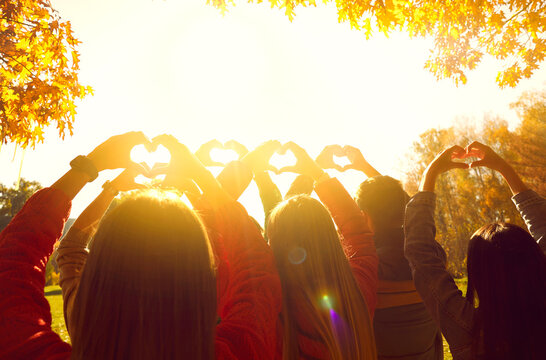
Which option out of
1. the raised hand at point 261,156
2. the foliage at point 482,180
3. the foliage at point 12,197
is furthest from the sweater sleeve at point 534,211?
the foliage at point 12,197

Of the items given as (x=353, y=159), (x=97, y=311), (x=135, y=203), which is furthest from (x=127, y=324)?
(x=353, y=159)

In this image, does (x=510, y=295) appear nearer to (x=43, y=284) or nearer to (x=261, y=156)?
(x=261, y=156)

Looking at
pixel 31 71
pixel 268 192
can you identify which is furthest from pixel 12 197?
pixel 268 192

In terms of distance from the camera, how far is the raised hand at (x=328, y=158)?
2.61 m

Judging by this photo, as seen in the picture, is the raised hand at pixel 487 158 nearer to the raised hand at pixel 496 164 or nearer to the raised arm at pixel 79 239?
the raised hand at pixel 496 164

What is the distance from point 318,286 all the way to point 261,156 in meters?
0.81

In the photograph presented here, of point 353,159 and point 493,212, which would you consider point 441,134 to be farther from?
point 353,159

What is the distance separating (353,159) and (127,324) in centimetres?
260

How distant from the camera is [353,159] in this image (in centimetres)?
319

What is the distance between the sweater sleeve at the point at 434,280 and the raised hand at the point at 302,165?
642 millimetres

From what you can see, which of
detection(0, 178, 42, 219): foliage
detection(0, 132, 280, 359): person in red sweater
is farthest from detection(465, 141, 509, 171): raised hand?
detection(0, 178, 42, 219): foliage

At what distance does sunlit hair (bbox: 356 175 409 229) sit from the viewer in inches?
107

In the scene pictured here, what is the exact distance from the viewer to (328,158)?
8.82ft

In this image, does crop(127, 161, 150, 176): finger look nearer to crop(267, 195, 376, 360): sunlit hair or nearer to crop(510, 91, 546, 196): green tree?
crop(267, 195, 376, 360): sunlit hair
